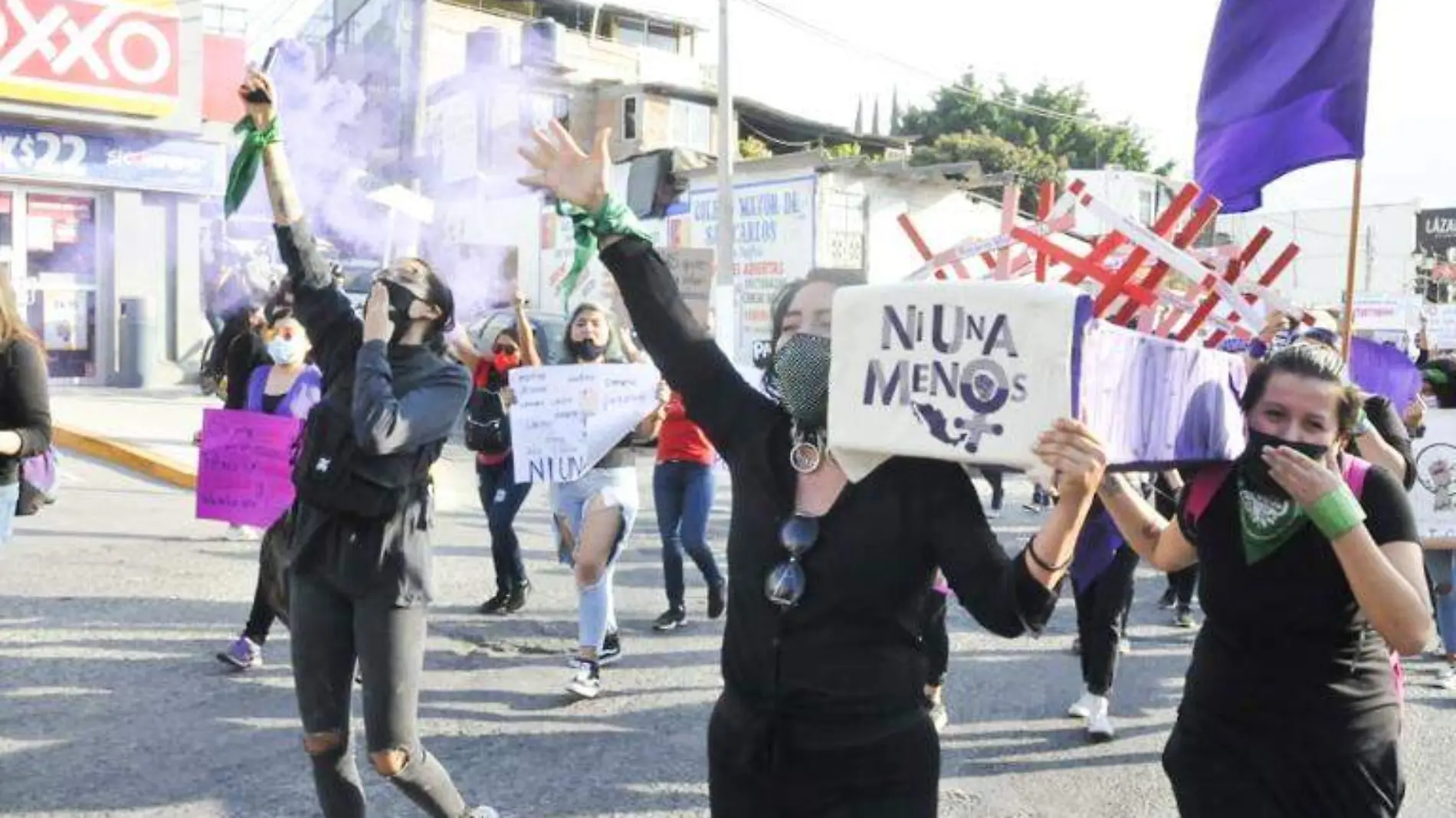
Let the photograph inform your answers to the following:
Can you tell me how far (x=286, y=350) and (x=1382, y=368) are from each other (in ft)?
18.2

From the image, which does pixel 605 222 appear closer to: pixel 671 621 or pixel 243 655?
pixel 243 655

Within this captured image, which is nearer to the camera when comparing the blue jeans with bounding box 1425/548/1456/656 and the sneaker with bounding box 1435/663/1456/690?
the sneaker with bounding box 1435/663/1456/690

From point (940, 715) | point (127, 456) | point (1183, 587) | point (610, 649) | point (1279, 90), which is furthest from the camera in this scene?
point (127, 456)

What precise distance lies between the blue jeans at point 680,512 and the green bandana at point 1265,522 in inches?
192

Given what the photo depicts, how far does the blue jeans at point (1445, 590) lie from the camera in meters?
6.93

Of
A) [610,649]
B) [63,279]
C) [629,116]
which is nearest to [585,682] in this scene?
[610,649]

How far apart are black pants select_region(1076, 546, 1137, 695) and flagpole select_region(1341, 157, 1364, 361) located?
7.22ft

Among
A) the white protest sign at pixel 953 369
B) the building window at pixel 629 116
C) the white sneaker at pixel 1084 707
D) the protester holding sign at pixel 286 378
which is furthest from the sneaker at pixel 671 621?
the building window at pixel 629 116

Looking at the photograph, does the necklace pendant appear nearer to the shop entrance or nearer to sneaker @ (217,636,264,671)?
sneaker @ (217,636,264,671)

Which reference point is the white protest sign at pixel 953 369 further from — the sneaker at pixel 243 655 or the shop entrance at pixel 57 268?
the shop entrance at pixel 57 268

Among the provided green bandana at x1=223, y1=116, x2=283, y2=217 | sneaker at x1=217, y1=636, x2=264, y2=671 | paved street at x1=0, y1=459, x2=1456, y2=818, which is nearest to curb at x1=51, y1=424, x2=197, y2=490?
paved street at x1=0, y1=459, x2=1456, y2=818

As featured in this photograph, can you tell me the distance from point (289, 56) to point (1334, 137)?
9.12 metres

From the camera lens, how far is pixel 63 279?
1844 cm

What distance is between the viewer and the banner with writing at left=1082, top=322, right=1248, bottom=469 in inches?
91.7
